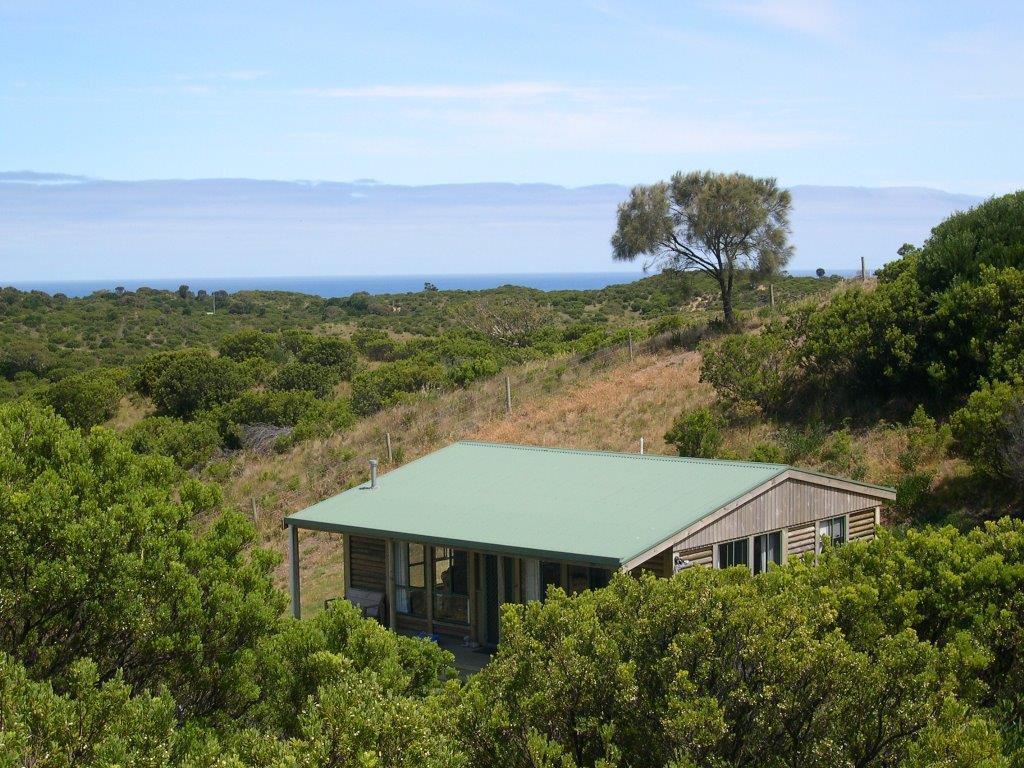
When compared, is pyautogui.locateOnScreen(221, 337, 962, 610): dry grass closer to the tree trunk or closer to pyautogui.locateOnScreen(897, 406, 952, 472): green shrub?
pyautogui.locateOnScreen(897, 406, 952, 472): green shrub

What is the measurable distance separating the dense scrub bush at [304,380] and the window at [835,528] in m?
29.8

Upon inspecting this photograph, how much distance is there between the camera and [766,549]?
17797 mm

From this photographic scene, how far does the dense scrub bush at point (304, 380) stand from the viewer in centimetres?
4612

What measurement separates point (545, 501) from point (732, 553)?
3.14 metres

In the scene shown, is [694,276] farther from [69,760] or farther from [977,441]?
[69,760]

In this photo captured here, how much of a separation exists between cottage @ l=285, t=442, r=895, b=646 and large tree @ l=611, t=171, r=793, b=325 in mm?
20273

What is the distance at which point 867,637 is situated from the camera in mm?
9586

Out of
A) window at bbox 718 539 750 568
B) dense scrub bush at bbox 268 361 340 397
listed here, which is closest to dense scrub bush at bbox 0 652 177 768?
window at bbox 718 539 750 568

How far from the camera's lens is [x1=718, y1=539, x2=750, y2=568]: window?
17203mm

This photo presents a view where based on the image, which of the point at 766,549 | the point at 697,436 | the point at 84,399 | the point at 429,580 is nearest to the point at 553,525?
the point at 429,580

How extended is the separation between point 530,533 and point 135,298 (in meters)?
85.9

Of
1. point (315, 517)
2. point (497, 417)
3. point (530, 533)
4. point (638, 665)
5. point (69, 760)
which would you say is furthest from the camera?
point (497, 417)

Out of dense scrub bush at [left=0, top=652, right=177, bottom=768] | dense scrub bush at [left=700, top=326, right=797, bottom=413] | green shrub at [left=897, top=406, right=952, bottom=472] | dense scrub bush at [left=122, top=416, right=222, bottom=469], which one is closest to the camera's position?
dense scrub bush at [left=0, top=652, right=177, bottom=768]

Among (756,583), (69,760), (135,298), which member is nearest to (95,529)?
(69,760)
